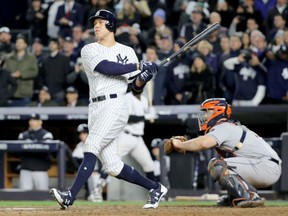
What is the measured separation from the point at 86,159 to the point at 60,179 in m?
5.32

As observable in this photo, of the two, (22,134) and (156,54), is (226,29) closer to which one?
(156,54)

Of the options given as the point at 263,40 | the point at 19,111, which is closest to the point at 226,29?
the point at 263,40

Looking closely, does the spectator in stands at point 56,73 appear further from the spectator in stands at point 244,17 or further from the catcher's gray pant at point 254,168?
the catcher's gray pant at point 254,168

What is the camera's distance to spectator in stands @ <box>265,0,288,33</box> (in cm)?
1560

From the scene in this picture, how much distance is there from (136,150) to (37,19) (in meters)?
4.65

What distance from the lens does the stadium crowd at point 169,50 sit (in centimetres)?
1456

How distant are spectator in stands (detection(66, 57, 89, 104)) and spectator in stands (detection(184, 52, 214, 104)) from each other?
5.35ft

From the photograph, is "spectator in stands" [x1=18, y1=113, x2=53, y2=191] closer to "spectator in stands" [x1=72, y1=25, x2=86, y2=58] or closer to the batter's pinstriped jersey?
"spectator in stands" [x1=72, y1=25, x2=86, y2=58]

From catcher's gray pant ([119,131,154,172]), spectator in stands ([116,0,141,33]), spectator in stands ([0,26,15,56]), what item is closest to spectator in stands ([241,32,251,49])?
spectator in stands ([116,0,141,33])

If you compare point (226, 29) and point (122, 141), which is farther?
point (226, 29)

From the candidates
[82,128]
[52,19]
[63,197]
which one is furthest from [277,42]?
[63,197]

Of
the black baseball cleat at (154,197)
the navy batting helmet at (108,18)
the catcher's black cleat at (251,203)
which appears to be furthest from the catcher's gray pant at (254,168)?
the navy batting helmet at (108,18)

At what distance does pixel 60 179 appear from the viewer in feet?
46.4

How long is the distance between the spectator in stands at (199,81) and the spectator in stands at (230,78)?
0.71ft
